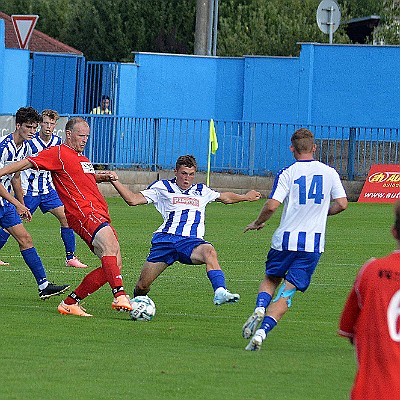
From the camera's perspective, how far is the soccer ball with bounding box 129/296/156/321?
1140cm

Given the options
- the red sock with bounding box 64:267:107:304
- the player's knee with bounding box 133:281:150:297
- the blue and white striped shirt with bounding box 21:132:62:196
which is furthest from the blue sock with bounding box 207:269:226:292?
the blue and white striped shirt with bounding box 21:132:62:196

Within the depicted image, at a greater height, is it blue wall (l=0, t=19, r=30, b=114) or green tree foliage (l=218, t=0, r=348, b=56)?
green tree foliage (l=218, t=0, r=348, b=56)

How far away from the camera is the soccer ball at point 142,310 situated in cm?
1140

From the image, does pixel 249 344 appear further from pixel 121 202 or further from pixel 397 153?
pixel 397 153

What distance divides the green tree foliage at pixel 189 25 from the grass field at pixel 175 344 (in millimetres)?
34075

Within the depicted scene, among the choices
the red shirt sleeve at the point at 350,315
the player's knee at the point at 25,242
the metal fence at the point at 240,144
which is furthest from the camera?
the metal fence at the point at 240,144

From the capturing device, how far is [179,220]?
11680mm

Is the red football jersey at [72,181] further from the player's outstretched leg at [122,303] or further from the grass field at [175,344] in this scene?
the grass field at [175,344]

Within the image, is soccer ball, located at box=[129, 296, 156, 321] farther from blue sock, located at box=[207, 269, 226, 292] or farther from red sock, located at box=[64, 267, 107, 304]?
blue sock, located at box=[207, 269, 226, 292]

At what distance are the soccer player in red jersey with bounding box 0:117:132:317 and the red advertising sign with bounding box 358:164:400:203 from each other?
17.6 m

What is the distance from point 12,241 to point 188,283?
5525mm

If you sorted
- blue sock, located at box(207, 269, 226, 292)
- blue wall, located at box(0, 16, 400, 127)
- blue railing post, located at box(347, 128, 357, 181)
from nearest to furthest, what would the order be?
blue sock, located at box(207, 269, 226, 292) < blue railing post, located at box(347, 128, 357, 181) < blue wall, located at box(0, 16, 400, 127)

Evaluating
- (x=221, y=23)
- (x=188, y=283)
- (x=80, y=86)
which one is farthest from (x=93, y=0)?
(x=188, y=283)

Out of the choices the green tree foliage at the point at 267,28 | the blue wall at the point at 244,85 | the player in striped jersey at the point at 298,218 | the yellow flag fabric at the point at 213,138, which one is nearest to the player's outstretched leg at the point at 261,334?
the player in striped jersey at the point at 298,218
